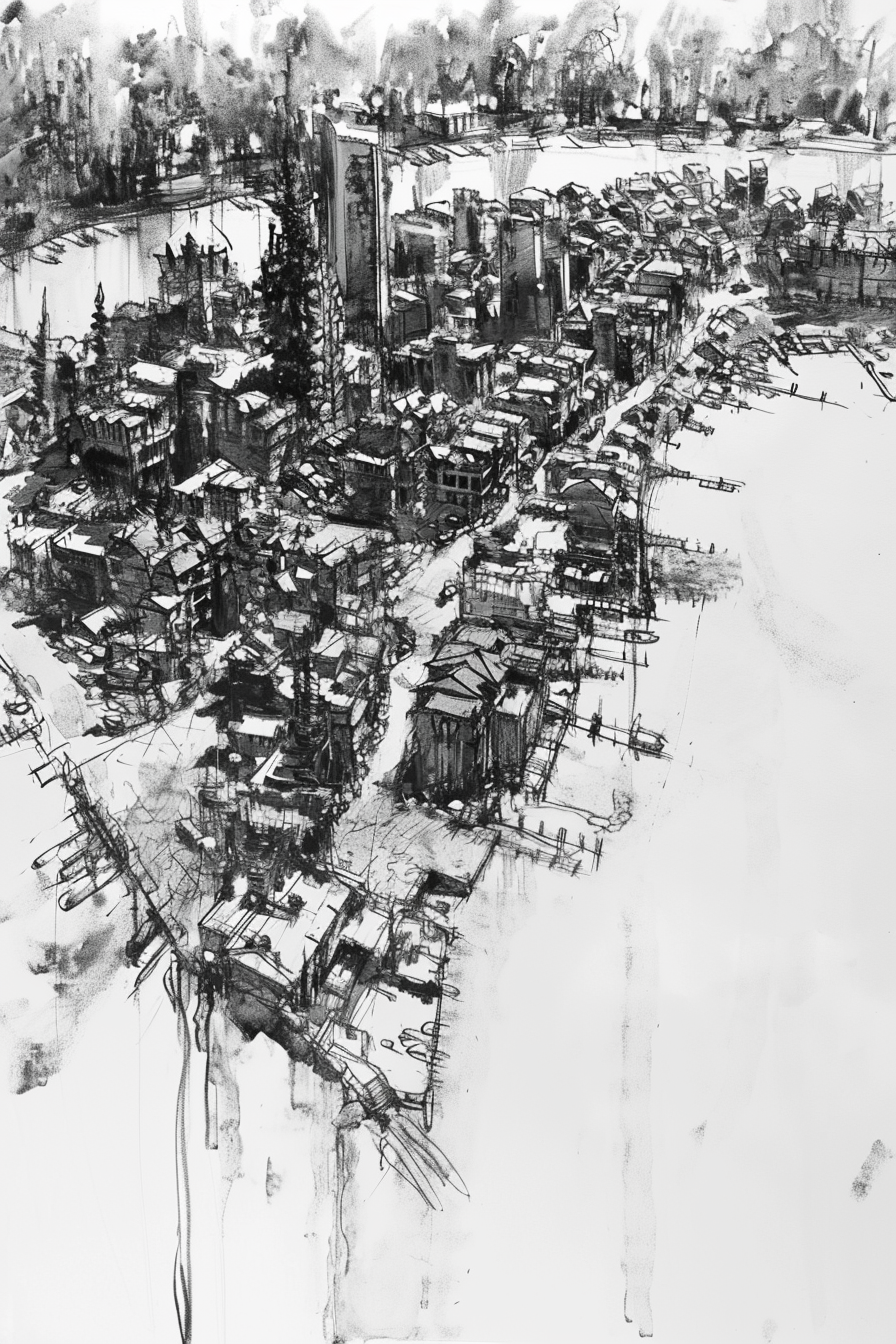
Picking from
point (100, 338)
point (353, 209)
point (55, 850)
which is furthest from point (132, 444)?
point (55, 850)

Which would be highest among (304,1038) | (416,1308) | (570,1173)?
(304,1038)

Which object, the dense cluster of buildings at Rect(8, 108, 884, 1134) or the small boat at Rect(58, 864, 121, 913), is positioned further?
the small boat at Rect(58, 864, 121, 913)

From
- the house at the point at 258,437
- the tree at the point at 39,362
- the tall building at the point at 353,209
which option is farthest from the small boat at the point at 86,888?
the tall building at the point at 353,209

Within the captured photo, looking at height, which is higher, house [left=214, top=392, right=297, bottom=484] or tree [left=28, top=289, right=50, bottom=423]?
tree [left=28, top=289, right=50, bottom=423]

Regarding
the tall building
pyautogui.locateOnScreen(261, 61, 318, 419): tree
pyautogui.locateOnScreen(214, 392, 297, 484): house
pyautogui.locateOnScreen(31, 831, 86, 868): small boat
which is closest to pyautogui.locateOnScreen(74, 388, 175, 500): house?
pyautogui.locateOnScreen(214, 392, 297, 484): house

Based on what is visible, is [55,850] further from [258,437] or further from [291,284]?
[291,284]

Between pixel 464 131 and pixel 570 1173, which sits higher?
pixel 464 131

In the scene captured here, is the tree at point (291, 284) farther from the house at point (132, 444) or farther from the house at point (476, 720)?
the house at point (476, 720)

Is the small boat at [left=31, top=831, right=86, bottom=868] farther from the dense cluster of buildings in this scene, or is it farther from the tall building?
the tall building

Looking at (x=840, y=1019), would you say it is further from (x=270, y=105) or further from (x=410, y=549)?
(x=270, y=105)

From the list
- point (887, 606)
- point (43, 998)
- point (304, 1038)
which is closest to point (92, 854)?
point (43, 998)
